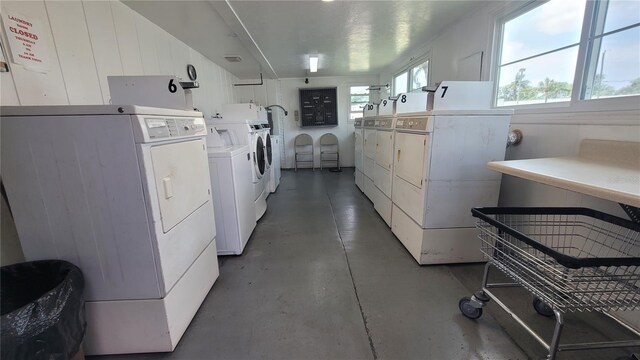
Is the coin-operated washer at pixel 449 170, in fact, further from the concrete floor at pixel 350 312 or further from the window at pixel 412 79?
the window at pixel 412 79

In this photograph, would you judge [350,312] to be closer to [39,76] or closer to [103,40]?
[39,76]

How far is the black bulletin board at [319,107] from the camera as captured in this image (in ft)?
21.2

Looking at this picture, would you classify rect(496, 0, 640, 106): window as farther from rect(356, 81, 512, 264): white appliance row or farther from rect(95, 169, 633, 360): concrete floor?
rect(95, 169, 633, 360): concrete floor

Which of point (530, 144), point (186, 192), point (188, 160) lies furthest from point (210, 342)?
point (530, 144)

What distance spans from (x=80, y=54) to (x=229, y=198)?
1.56m

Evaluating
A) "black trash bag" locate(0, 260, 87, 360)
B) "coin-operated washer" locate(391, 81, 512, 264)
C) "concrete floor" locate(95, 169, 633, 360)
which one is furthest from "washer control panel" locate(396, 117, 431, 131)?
"black trash bag" locate(0, 260, 87, 360)

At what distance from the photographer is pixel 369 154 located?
3895 mm

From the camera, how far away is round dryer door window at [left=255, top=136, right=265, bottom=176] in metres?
3.32

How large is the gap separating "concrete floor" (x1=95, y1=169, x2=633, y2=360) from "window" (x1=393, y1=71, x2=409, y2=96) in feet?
11.8

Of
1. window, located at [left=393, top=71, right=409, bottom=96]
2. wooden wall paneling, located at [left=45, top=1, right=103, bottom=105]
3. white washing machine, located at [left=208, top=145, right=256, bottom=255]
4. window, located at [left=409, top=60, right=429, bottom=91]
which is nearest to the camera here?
wooden wall paneling, located at [left=45, top=1, right=103, bottom=105]

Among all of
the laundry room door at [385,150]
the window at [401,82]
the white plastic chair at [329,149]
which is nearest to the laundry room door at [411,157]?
the laundry room door at [385,150]

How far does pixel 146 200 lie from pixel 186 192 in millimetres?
326

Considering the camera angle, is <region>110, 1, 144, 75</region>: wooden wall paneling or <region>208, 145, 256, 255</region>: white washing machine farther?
<region>110, 1, 144, 75</region>: wooden wall paneling

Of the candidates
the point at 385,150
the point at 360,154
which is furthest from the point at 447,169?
the point at 360,154
